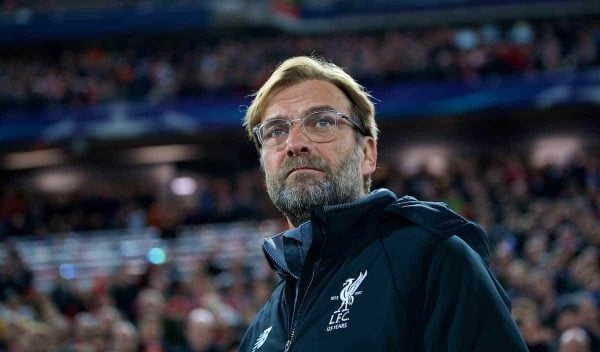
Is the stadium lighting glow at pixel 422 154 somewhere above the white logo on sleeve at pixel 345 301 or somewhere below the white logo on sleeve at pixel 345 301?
above

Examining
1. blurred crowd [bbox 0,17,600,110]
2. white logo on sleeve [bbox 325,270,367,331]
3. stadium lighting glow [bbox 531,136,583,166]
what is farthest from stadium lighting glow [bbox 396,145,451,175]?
white logo on sleeve [bbox 325,270,367,331]

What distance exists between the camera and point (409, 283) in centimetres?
154

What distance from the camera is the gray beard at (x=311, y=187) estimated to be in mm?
1848

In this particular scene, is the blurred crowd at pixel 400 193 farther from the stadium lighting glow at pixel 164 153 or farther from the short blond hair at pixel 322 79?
the stadium lighting glow at pixel 164 153

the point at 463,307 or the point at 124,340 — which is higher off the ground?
the point at 463,307

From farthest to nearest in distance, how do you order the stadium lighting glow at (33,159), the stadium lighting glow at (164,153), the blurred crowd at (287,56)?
1. the stadium lighting glow at (33,159)
2. the stadium lighting glow at (164,153)
3. the blurred crowd at (287,56)

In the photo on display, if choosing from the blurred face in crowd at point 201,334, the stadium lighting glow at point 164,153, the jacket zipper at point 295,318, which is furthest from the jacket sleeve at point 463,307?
the stadium lighting glow at point 164,153

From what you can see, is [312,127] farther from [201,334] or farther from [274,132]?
[201,334]

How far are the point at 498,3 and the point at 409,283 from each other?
17966 mm

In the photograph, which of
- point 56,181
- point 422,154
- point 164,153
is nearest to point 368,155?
point 422,154

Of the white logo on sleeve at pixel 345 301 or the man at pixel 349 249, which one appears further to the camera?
the white logo on sleeve at pixel 345 301

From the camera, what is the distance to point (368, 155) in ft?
6.73

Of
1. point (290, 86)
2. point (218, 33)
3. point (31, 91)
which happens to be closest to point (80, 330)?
point (290, 86)

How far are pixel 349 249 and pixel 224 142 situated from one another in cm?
1592
